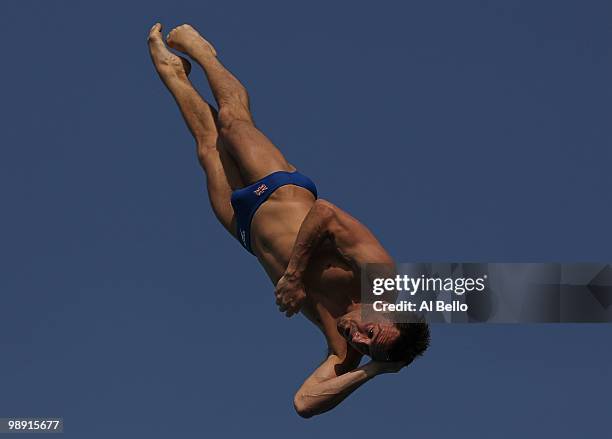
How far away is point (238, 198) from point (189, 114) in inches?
73.8

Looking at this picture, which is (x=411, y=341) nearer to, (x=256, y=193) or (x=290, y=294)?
(x=290, y=294)

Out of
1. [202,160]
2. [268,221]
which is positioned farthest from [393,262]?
[202,160]

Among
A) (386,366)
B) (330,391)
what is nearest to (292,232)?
(330,391)

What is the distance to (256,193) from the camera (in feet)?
77.2

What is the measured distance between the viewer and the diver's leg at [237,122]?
23781 millimetres

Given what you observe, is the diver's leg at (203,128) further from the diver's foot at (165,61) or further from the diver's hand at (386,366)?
the diver's hand at (386,366)

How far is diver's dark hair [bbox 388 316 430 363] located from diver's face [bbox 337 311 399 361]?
0.08 metres

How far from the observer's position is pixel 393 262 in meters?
22.2

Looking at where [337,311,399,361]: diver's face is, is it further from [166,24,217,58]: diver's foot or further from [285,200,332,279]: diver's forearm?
[166,24,217,58]: diver's foot

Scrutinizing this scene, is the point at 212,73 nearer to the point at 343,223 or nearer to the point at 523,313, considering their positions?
the point at 343,223

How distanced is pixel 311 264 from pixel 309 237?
675 mm

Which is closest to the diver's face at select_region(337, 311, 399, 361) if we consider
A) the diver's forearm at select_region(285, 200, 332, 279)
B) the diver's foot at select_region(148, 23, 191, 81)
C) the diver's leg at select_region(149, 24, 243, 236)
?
the diver's forearm at select_region(285, 200, 332, 279)

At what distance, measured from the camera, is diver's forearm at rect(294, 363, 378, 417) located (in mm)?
21969

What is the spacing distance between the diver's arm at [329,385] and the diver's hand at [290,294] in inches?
37.9
